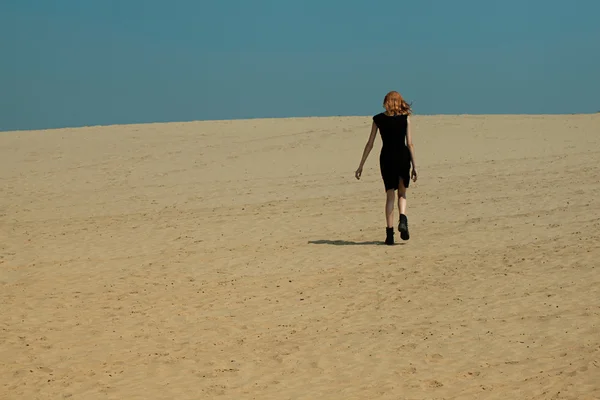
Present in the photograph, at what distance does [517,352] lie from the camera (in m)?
7.28

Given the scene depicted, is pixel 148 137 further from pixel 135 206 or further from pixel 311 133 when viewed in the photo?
pixel 135 206

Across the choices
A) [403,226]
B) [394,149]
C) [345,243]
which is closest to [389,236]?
[403,226]

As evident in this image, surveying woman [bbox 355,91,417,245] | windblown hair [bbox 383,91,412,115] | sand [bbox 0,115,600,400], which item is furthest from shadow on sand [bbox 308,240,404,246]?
windblown hair [bbox 383,91,412,115]

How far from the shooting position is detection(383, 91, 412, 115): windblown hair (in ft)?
38.9

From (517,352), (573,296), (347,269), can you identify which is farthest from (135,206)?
(517,352)

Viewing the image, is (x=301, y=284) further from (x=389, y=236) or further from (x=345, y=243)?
(x=345, y=243)

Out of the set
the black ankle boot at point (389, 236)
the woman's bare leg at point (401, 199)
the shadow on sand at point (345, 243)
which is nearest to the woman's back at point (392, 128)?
the woman's bare leg at point (401, 199)

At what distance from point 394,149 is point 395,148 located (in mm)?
18

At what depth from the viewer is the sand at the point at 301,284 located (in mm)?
7059

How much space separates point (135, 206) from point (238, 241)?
15.0 feet

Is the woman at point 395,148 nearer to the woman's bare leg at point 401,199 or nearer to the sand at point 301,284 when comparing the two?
the woman's bare leg at point 401,199

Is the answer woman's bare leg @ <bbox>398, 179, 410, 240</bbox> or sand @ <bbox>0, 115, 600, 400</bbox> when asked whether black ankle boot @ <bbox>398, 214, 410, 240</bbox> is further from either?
sand @ <bbox>0, 115, 600, 400</bbox>

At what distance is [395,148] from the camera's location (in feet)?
39.2

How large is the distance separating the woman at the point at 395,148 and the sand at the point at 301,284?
0.55 meters
